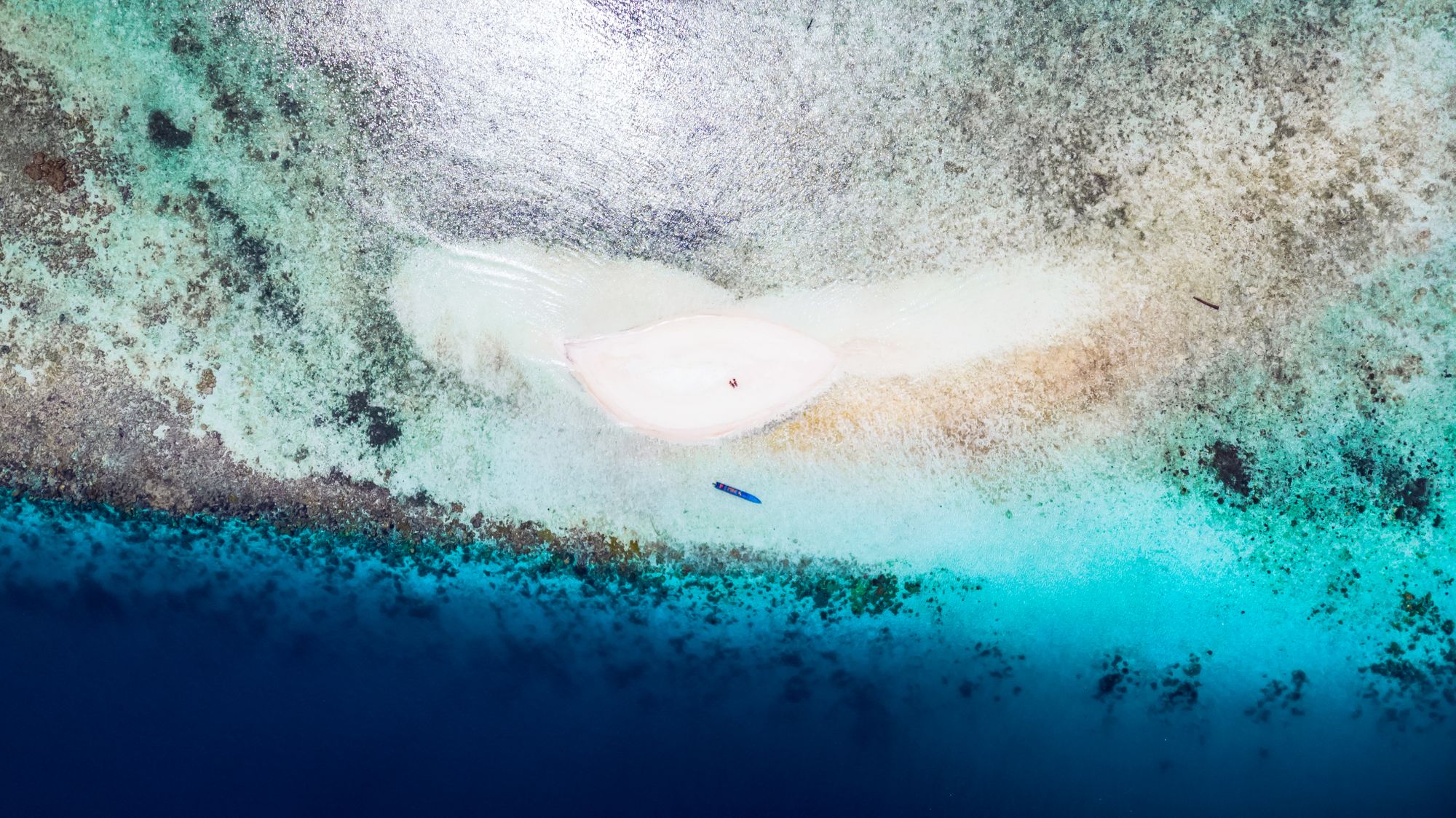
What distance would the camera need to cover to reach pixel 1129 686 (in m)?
4.09

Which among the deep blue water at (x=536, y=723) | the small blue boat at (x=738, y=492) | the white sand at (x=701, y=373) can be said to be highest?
the white sand at (x=701, y=373)

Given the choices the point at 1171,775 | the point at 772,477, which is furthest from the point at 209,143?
the point at 1171,775

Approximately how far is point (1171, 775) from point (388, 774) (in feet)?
13.8

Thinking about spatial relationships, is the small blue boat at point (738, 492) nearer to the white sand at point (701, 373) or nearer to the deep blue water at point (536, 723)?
the white sand at point (701, 373)

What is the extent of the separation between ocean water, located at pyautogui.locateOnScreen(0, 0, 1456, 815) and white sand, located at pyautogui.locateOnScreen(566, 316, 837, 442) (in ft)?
0.34

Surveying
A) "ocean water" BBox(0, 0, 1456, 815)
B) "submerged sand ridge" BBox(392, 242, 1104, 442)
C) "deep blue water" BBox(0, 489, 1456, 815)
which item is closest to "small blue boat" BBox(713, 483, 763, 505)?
"ocean water" BBox(0, 0, 1456, 815)

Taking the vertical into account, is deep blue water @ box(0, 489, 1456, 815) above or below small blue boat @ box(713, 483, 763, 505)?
below

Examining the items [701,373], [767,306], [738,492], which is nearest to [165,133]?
[701,373]

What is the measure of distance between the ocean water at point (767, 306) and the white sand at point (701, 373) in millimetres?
105

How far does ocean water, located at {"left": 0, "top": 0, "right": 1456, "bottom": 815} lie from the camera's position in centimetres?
386

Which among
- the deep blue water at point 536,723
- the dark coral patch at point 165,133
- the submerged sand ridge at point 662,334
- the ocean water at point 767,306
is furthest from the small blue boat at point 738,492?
the dark coral patch at point 165,133

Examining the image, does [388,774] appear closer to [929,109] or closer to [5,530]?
[5,530]

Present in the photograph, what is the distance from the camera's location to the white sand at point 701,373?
393 cm

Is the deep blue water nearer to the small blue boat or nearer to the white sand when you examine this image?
the small blue boat
